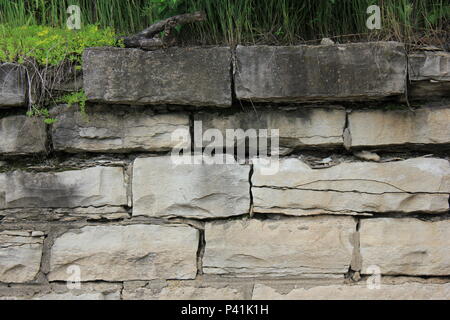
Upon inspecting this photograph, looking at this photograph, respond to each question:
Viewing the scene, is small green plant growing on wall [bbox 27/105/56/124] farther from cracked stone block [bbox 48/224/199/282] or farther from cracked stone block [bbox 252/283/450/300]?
cracked stone block [bbox 252/283/450/300]

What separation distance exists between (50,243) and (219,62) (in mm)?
1315

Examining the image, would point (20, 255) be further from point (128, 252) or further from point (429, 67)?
point (429, 67)

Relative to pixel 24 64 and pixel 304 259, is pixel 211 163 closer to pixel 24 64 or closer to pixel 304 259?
pixel 304 259

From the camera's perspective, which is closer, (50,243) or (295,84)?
(295,84)

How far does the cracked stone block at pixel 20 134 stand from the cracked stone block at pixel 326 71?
1114 millimetres

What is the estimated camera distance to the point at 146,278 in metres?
2.52

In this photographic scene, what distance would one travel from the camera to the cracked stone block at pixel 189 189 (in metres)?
2.48

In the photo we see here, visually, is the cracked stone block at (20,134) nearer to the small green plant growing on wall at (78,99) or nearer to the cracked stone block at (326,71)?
the small green plant growing on wall at (78,99)

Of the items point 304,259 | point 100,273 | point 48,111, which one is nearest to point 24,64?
point 48,111

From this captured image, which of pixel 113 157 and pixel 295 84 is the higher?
pixel 295 84

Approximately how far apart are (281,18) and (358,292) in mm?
1532

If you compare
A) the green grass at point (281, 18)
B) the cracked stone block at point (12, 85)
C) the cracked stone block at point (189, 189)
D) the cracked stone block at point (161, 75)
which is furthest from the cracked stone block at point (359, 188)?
the cracked stone block at point (12, 85)

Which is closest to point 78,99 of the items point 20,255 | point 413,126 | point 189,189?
point 189,189

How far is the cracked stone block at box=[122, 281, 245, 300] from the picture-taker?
2.49 metres
